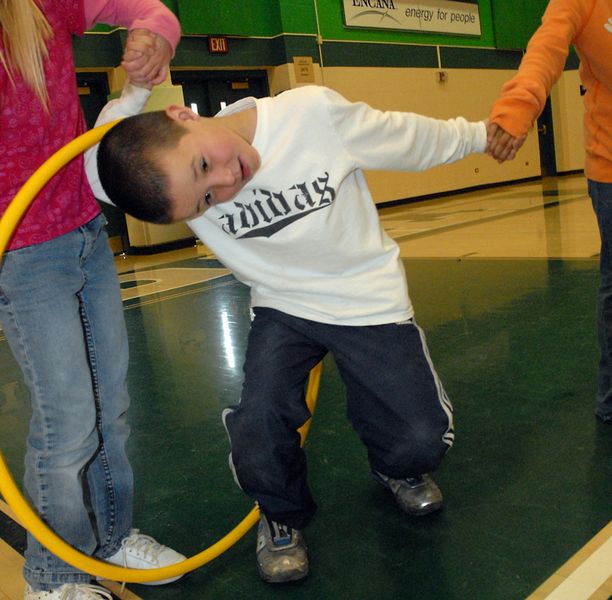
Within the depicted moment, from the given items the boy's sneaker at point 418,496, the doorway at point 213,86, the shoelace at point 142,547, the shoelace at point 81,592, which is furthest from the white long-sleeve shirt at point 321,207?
the doorway at point 213,86

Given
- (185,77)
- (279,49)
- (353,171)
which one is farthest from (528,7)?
(353,171)

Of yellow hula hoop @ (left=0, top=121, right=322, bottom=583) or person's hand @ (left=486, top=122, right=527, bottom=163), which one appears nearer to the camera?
yellow hula hoop @ (left=0, top=121, right=322, bottom=583)

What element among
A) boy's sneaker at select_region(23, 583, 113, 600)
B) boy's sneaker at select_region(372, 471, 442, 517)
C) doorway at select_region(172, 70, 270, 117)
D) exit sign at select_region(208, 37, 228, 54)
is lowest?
boy's sneaker at select_region(372, 471, 442, 517)

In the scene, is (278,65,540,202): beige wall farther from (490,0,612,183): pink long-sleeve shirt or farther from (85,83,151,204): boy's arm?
(85,83,151,204): boy's arm

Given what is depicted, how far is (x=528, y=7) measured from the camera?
50.3ft

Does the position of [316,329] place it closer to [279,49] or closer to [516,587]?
[516,587]

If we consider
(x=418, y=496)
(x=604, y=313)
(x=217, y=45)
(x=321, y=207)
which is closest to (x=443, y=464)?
(x=418, y=496)

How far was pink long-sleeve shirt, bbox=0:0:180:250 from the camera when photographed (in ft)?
4.41

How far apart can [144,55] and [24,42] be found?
297 mm

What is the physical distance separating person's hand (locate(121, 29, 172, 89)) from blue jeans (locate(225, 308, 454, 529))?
2.12 feet

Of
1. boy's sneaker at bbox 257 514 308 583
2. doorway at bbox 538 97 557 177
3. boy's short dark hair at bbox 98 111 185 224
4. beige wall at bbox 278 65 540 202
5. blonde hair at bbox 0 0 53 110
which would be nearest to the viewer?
blonde hair at bbox 0 0 53 110

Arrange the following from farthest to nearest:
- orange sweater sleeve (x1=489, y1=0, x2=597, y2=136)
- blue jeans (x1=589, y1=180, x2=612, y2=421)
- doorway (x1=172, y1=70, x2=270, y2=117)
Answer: doorway (x1=172, y1=70, x2=270, y2=117) → blue jeans (x1=589, y1=180, x2=612, y2=421) → orange sweater sleeve (x1=489, y1=0, x2=597, y2=136)

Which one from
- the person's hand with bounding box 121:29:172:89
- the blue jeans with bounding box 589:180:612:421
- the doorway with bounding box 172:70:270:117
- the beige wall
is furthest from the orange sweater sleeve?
the beige wall

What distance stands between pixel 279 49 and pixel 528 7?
7296mm
